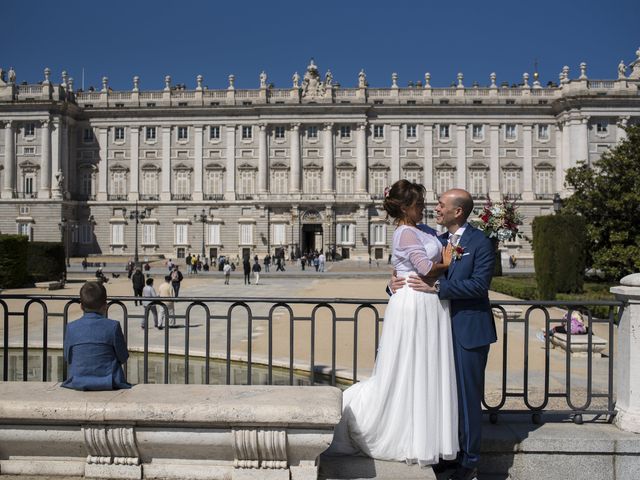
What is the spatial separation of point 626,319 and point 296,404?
2.84 meters

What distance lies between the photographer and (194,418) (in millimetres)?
3906

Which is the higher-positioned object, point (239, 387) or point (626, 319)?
point (626, 319)

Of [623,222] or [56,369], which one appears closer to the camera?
[56,369]

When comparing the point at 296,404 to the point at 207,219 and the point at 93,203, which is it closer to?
the point at 207,219

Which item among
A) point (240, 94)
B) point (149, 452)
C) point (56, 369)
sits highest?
point (240, 94)

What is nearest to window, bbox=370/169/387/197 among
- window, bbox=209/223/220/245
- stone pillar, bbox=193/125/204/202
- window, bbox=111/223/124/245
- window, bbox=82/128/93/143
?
window, bbox=209/223/220/245

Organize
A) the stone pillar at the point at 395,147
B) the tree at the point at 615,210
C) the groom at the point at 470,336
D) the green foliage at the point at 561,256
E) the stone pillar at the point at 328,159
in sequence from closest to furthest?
the groom at the point at 470,336, the green foliage at the point at 561,256, the tree at the point at 615,210, the stone pillar at the point at 328,159, the stone pillar at the point at 395,147

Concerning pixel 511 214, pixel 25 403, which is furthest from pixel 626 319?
pixel 25 403

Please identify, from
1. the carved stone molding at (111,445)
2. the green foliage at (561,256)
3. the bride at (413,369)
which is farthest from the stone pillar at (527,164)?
the carved stone molding at (111,445)

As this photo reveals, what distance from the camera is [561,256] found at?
20500mm

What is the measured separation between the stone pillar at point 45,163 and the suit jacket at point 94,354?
53.7m

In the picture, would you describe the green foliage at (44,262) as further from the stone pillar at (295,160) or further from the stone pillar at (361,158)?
the stone pillar at (361,158)

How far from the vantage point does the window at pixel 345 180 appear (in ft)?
176

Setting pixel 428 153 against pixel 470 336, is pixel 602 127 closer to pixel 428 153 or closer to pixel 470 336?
pixel 428 153
